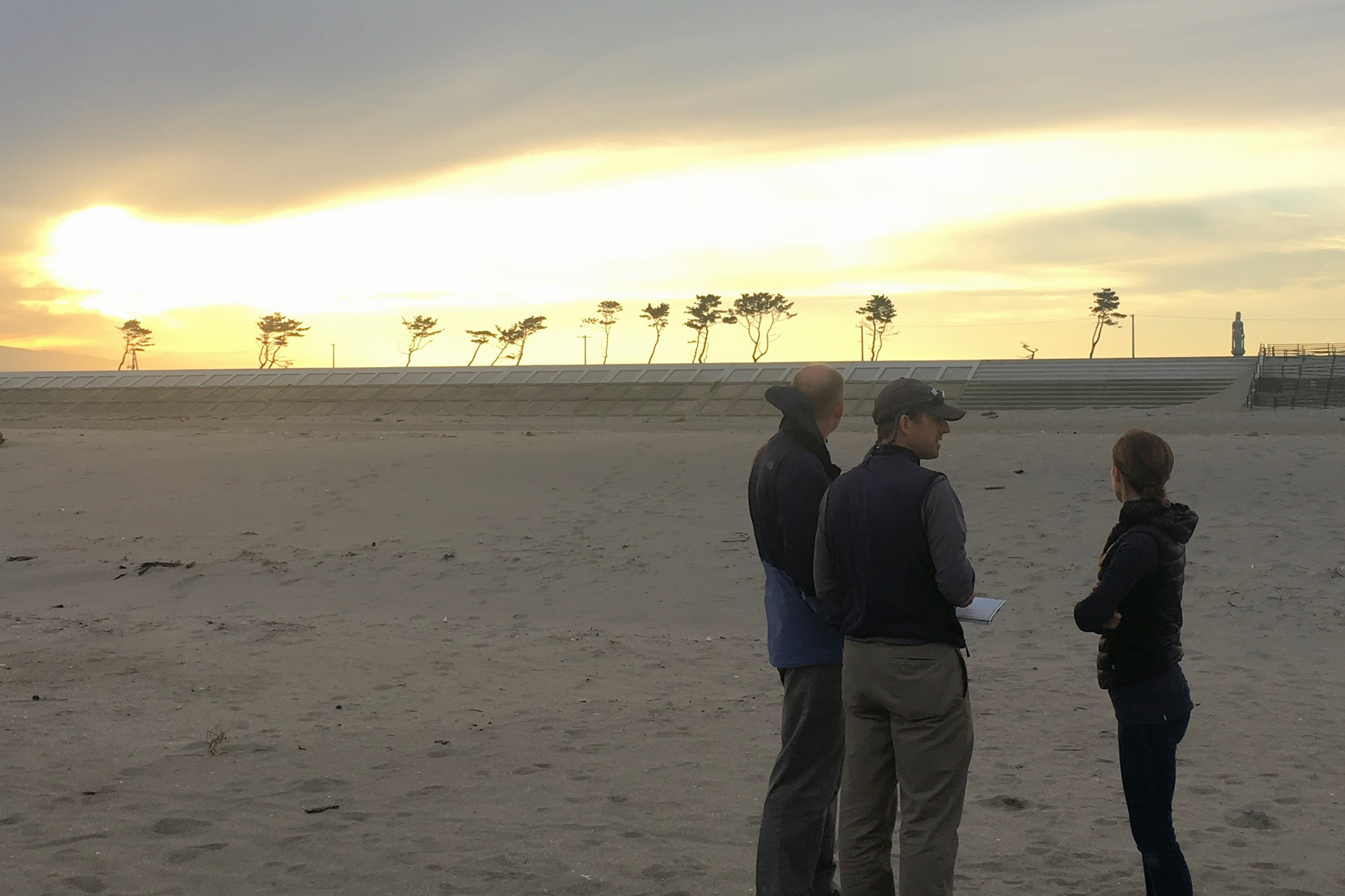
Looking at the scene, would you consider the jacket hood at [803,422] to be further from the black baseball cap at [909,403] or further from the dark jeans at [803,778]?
the dark jeans at [803,778]

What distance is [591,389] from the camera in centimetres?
4141

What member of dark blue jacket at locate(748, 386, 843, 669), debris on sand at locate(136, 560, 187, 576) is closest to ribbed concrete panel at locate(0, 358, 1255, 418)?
debris on sand at locate(136, 560, 187, 576)

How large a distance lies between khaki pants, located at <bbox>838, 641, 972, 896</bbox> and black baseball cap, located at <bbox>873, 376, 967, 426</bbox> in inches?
27.2

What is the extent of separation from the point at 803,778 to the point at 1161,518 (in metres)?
1.42

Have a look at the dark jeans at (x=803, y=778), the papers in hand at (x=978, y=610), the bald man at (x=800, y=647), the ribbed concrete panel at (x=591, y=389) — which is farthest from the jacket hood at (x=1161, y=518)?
the ribbed concrete panel at (x=591, y=389)

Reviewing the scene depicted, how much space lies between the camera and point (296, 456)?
20.0m

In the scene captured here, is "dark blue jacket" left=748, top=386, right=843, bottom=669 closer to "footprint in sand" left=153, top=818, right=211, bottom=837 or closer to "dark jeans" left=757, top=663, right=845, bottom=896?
"dark jeans" left=757, top=663, right=845, bottom=896

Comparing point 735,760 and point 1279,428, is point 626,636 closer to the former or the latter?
point 735,760

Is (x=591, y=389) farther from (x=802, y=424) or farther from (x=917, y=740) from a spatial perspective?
(x=917, y=740)

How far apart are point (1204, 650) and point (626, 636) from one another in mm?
4646

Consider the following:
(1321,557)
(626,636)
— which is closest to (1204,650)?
(1321,557)

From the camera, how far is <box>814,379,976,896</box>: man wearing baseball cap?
136 inches

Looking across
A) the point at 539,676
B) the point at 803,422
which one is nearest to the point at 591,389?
the point at 539,676

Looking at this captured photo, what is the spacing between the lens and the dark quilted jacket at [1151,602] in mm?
3613
